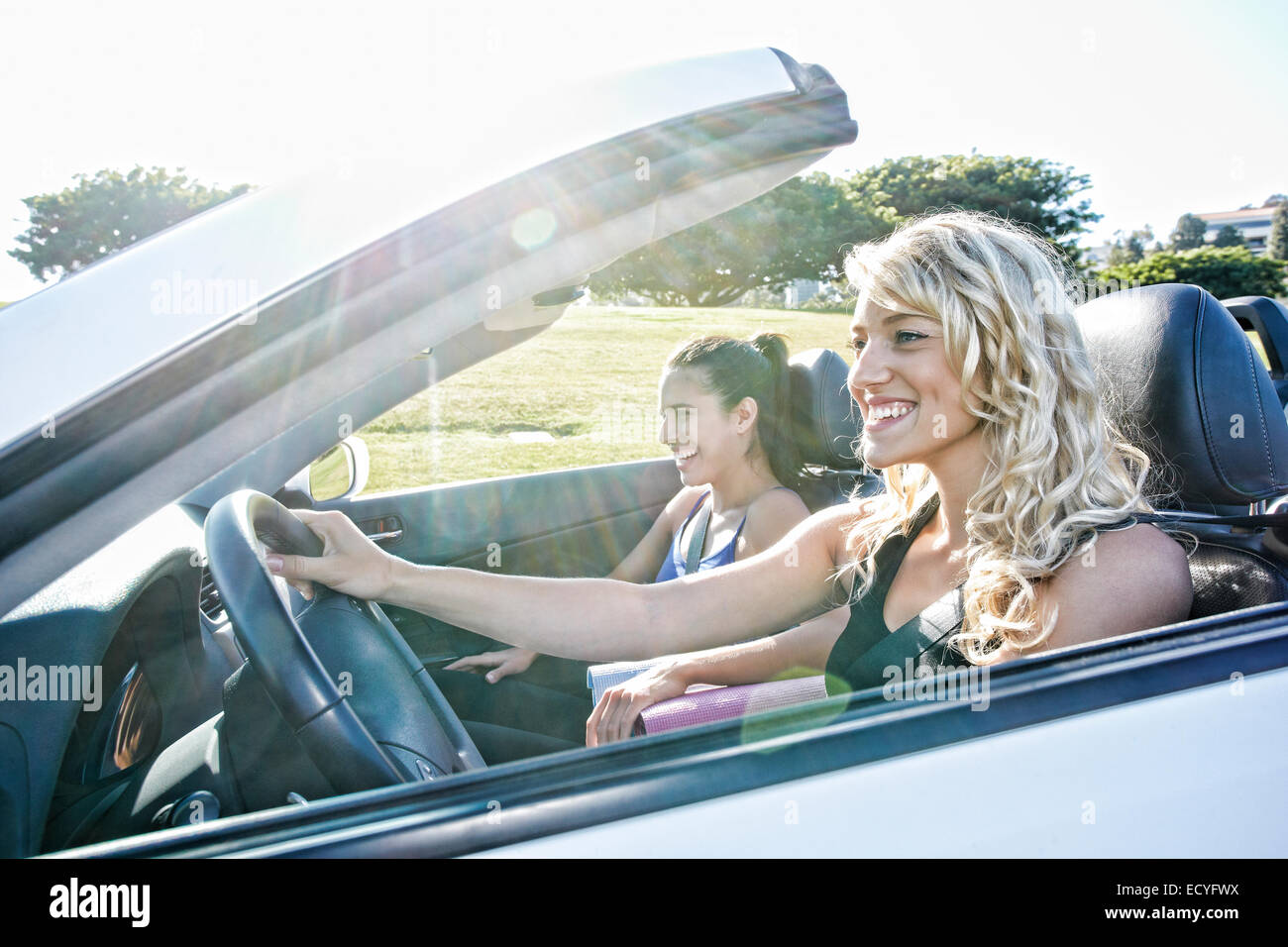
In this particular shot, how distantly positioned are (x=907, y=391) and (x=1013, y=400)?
179 mm

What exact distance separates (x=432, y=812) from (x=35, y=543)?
0.46 metres

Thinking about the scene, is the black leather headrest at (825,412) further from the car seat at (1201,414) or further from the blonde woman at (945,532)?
the car seat at (1201,414)

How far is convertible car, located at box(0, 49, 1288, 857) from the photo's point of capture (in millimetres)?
886

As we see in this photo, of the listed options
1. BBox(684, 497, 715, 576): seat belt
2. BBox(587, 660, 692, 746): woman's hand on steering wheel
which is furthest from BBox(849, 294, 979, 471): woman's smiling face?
BBox(684, 497, 715, 576): seat belt

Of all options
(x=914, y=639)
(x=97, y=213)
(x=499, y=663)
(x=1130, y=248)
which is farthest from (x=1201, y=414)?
(x=1130, y=248)

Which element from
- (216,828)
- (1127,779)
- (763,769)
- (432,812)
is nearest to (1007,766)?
(1127,779)

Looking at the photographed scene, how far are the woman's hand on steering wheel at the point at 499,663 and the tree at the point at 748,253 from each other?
1063 millimetres

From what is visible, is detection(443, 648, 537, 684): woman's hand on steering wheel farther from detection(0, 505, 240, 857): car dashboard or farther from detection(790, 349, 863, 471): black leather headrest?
detection(790, 349, 863, 471): black leather headrest

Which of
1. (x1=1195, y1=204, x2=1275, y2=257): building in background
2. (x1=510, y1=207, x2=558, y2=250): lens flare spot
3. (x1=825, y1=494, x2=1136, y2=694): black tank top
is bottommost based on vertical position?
(x1=825, y1=494, x2=1136, y2=694): black tank top

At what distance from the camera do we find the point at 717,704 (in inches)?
57.7

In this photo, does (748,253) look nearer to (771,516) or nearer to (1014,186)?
(771,516)
